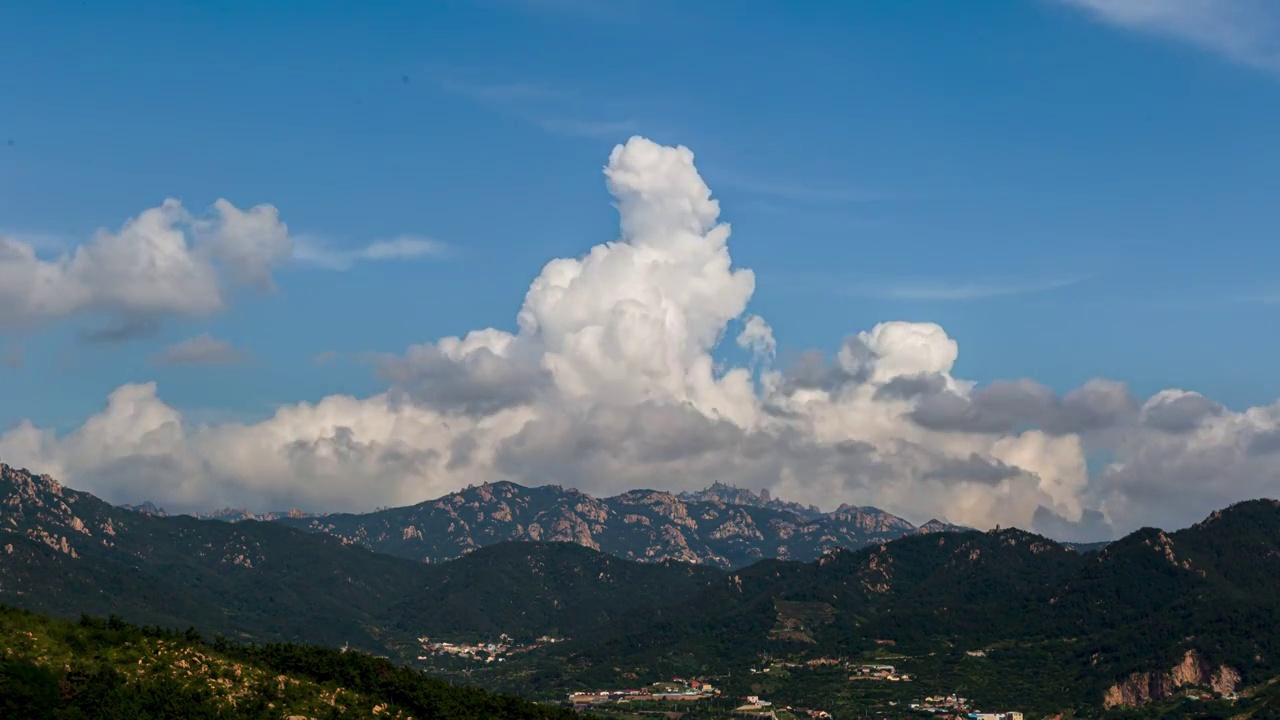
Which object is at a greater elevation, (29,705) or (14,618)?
(14,618)

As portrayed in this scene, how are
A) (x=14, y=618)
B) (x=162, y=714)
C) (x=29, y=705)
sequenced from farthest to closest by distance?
1. (x=14, y=618)
2. (x=162, y=714)
3. (x=29, y=705)

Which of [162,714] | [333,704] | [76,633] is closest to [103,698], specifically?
[162,714]

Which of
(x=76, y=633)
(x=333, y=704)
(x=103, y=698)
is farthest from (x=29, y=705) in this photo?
(x=333, y=704)

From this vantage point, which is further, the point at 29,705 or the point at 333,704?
the point at 333,704

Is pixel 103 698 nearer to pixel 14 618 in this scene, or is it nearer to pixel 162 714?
pixel 162 714

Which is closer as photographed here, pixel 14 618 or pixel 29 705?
pixel 29 705

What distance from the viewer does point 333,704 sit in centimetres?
19988

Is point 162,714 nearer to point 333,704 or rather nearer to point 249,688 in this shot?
point 249,688

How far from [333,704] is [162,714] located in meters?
27.4

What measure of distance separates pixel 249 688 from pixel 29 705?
106 feet

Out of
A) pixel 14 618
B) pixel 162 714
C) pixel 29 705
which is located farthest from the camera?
pixel 14 618

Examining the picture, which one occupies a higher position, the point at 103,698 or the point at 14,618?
the point at 14,618

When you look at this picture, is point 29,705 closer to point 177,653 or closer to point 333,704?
point 177,653

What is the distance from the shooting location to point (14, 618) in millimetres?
191875
